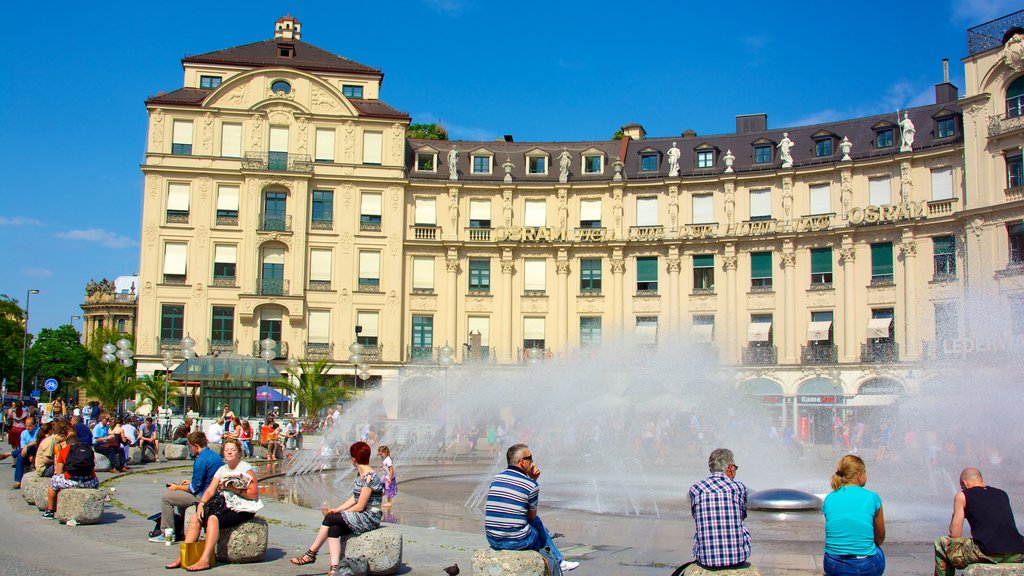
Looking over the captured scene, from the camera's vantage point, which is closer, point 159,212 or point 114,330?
point 159,212

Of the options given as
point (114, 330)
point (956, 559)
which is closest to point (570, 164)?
point (956, 559)

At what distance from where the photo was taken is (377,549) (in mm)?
12000

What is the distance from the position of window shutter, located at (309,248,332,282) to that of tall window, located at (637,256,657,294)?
20.3 m

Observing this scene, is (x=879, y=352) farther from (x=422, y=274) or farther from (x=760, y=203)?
(x=422, y=274)

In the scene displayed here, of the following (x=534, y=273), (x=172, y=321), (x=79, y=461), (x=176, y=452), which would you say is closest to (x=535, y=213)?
(x=534, y=273)

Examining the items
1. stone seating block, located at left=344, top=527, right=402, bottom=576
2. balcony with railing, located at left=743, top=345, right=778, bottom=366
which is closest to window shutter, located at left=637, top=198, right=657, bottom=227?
balcony with railing, located at left=743, top=345, right=778, bottom=366

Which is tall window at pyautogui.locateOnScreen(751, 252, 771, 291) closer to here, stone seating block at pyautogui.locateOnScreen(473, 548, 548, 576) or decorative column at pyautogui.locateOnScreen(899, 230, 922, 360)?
decorative column at pyautogui.locateOnScreen(899, 230, 922, 360)

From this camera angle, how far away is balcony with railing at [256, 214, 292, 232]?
60969 mm

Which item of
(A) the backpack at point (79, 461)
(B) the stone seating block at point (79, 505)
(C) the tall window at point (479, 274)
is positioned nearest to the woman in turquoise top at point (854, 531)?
(B) the stone seating block at point (79, 505)

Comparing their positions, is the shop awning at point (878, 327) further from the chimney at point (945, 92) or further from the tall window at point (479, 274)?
the tall window at point (479, 274)

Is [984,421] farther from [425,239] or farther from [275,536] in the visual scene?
[425,239]

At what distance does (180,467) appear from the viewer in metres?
29.7

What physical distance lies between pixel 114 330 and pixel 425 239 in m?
63.0

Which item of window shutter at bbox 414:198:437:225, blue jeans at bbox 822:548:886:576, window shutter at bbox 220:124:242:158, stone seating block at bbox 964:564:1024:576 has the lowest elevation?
stone seating block at bbox 964:564:1024:576
